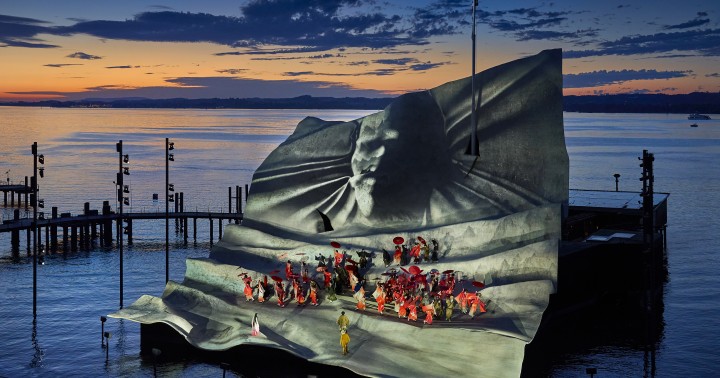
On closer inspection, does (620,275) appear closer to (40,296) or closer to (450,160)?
(450,160)

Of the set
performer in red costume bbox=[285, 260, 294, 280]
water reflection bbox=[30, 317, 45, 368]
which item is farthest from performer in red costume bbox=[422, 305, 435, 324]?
water reflection bbox=[30, 317, 45, 368]

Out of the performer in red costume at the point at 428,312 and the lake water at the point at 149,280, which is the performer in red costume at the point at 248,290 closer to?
the lake water at the point at 149,280

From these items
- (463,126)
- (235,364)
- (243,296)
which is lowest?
(235,364)

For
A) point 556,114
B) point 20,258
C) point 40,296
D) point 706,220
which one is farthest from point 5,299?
point 706,220

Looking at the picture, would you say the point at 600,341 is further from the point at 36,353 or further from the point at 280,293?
the point at 36,353

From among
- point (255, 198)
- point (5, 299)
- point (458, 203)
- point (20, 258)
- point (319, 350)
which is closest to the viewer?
point (319, 350)
